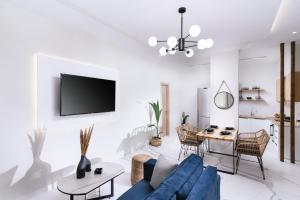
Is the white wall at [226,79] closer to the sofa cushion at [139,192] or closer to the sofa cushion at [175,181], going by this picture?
the sofa cushion at [175,181]

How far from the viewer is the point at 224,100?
4973mm

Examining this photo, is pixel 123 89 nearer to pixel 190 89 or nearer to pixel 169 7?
pixel 169 7

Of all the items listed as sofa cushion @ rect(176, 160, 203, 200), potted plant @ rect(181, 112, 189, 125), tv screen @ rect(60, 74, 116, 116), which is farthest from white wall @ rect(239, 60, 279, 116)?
sofa cushion @ rect(176, 160, 203, 200)

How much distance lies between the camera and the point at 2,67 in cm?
216

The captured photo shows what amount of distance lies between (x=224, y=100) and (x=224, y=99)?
1.1 inches

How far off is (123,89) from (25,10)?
2.25 m

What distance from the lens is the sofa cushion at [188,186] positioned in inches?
53.8

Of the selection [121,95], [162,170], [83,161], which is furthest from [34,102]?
[162,170]

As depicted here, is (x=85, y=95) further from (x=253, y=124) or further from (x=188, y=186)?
(x=253, y=124)

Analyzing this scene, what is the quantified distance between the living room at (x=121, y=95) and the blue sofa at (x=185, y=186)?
0.05 ft

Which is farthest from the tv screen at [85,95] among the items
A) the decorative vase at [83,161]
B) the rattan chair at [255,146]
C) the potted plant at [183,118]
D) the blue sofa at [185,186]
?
the potted plant at [183,118]

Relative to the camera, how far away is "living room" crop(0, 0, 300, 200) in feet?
7.36

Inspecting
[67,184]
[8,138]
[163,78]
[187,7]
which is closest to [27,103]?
[8,138]

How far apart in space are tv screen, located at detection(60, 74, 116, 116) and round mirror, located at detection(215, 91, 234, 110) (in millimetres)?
3061
